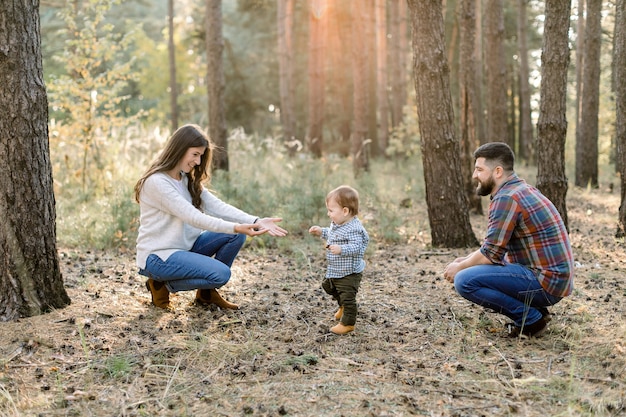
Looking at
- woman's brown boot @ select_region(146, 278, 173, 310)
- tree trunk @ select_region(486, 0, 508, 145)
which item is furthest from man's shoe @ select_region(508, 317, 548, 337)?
tree trunk @ select_region(486, 0, 508, 145)

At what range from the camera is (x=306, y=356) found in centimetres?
430

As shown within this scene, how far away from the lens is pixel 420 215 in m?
11.0

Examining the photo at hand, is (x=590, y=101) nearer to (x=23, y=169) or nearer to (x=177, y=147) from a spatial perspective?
(x=177, y=147)

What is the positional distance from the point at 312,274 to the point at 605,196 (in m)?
9.98

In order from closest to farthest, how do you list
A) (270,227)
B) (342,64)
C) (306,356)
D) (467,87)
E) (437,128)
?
(306,356) → (270,227) → (437,128) → (467,87) → (342,64)

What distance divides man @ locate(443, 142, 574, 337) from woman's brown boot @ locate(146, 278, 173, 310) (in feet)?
8.00

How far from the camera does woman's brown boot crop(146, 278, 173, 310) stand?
17.7ft

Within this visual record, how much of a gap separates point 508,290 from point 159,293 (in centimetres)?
289

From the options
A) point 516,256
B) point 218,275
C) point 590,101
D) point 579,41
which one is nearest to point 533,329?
point 516,256

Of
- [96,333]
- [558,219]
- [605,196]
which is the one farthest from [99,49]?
[605,196]

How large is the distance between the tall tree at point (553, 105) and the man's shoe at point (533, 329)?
12.6 feet

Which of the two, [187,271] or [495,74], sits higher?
[495,74]

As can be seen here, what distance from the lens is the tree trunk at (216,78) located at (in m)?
11.3

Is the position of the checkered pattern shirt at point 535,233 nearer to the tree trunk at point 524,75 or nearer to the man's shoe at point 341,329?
the man's shoe at point 341,329
